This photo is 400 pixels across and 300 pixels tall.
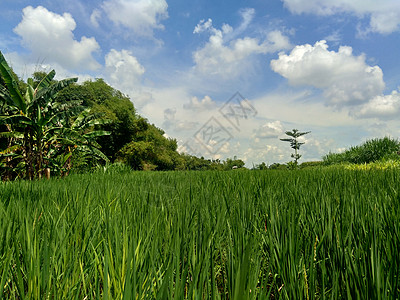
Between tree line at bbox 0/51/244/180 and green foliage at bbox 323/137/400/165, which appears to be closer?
tree line at bbox 0/51/244/180

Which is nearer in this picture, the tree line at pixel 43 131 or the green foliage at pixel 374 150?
the tree line at pixel 43 131

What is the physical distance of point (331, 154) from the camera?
16594mm

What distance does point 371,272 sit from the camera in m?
0.58

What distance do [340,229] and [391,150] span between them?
1392 centimetres

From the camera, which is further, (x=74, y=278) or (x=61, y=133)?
(x=61, y=133)

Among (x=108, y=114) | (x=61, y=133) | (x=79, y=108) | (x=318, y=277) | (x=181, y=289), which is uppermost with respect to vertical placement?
(x=108, y=114)

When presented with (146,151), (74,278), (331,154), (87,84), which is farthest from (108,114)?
(74,278)

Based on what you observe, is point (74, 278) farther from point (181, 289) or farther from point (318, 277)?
point (318, 277)

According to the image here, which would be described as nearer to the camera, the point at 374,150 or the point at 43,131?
the point at 43,131

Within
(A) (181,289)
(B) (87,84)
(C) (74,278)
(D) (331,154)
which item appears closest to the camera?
(A) (181,289)

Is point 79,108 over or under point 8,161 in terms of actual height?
over

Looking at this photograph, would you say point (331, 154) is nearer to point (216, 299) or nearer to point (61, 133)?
point (61, 133)

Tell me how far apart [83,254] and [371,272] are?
3.02 feet

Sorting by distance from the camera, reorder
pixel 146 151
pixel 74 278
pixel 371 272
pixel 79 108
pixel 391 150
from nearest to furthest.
A: pixel 371 272
pixel 74 278
pixel 79 108
pixel 391 150
pixel 146 151
